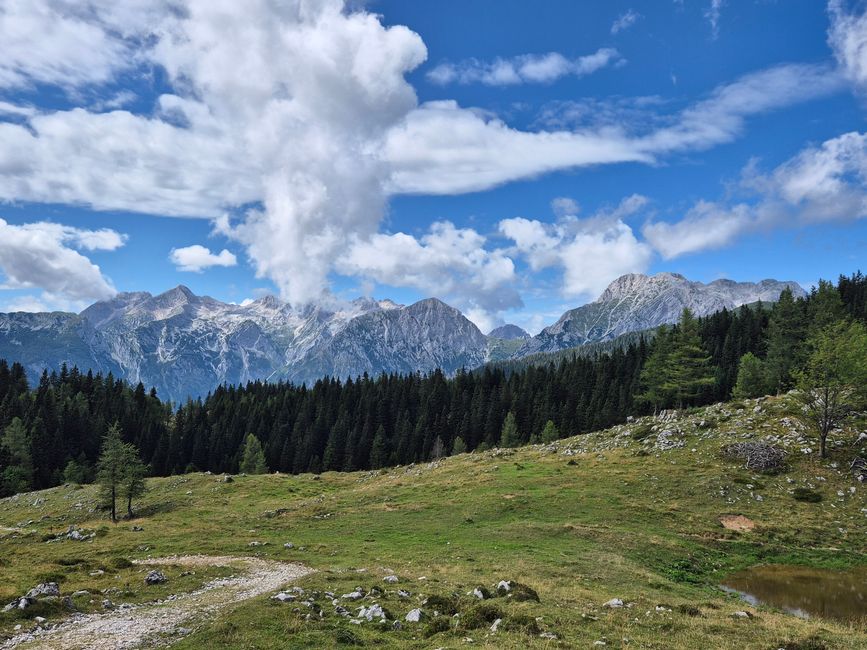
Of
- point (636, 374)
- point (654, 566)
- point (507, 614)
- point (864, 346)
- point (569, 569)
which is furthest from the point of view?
point (636, 374)

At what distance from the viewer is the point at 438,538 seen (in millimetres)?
36250

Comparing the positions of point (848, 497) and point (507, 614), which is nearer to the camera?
point (507, 614)

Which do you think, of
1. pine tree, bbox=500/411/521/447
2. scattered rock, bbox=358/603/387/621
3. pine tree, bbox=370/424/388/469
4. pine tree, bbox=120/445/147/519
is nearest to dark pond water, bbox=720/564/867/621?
scattered rock, bbox=358/603/387/621

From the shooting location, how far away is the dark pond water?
24.1m

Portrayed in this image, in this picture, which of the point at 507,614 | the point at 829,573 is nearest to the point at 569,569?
the point at 507,614

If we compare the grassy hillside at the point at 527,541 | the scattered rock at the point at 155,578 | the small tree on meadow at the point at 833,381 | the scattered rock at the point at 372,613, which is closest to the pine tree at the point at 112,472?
the grassy hillside at the point at 527,541

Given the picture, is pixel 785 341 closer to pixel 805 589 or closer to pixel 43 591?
pixel 805 589

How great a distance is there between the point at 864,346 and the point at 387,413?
396 feet

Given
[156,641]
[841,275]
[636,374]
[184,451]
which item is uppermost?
[841,275]

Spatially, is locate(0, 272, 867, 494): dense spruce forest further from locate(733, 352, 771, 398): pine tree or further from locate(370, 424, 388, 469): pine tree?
locate(733, 352, 771, 398): pine tree

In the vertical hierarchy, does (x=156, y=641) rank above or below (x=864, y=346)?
below

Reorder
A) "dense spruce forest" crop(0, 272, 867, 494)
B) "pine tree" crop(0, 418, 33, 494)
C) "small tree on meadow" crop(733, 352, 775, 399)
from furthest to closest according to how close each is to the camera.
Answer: "dense spruce forest" crop(0, 272, 867, 494) < "pine tree" crop(0, 418, 33, 494) < "small tree on meadow" crop(733, 352, 775, 399)

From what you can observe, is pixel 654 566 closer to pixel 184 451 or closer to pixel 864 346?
pixel 864 346

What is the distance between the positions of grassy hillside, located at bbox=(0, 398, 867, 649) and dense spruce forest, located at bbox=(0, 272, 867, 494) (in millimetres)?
45006
